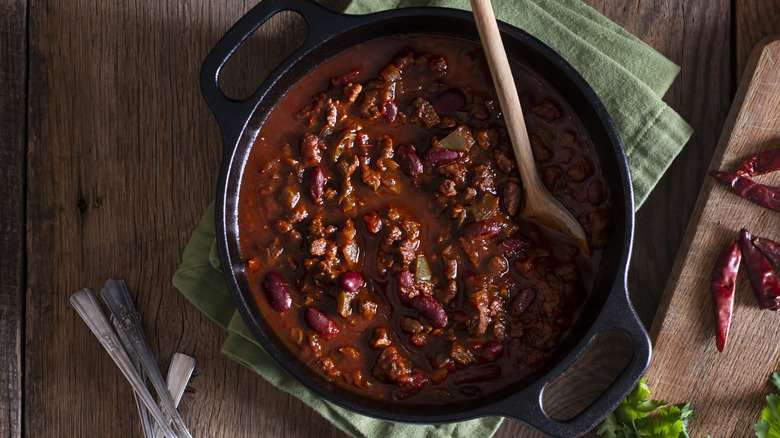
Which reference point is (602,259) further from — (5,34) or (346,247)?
(5,34)

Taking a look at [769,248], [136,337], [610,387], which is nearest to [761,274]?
[769,248]

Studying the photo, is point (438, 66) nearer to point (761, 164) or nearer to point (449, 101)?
point (449, 101)

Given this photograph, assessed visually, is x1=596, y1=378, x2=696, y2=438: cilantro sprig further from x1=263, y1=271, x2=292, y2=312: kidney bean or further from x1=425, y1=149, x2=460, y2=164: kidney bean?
x1=263, y1=271, x2=292, y2=312: kidney bean

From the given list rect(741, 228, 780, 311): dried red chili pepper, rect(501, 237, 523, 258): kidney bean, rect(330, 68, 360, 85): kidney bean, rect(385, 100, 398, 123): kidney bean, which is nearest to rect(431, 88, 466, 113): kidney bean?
rect(385, 100, 398, 123): kidney bean

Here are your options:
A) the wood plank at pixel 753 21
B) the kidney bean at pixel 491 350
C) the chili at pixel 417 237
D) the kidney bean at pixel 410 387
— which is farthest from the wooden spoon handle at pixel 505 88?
the wood plank at pixel 753 21

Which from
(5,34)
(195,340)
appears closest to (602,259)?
(195,340)

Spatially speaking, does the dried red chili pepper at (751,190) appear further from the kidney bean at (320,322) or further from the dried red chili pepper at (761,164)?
the kidney bean at (320,322)
